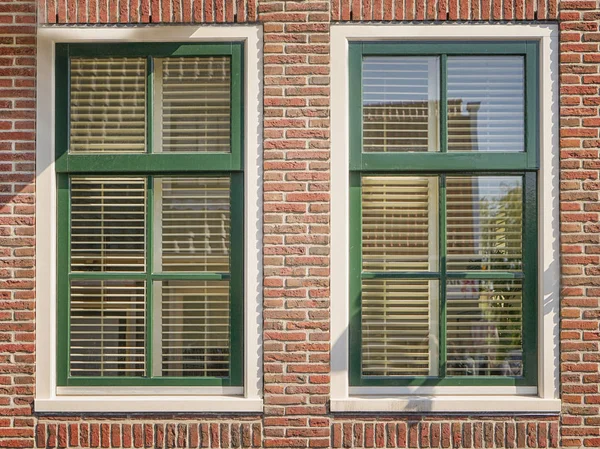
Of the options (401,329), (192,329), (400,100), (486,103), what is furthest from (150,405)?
(486,103)

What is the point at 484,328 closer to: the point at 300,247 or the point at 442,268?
the point at 442,268

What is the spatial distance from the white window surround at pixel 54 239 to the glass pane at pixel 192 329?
7.6 inches

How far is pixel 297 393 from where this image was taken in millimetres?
4117

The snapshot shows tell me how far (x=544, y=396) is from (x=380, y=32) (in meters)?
2.67

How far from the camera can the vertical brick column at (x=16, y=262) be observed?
4.11m

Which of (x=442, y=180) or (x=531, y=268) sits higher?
(x=442, y=180)

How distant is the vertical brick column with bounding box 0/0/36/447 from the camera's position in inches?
162

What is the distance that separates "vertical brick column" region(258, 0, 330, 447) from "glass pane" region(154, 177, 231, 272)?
34cm

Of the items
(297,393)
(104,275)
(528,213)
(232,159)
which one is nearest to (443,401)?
(297,393)

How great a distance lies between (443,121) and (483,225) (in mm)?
764

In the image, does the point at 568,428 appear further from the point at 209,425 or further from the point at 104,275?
the point at 104,275

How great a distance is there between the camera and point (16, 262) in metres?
4.12

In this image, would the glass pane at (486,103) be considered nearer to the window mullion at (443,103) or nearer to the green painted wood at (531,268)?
the window mullion at (443,103)

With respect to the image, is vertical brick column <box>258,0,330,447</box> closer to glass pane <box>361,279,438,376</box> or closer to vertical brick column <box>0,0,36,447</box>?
glass pane <box>361,279,438,376</box>
